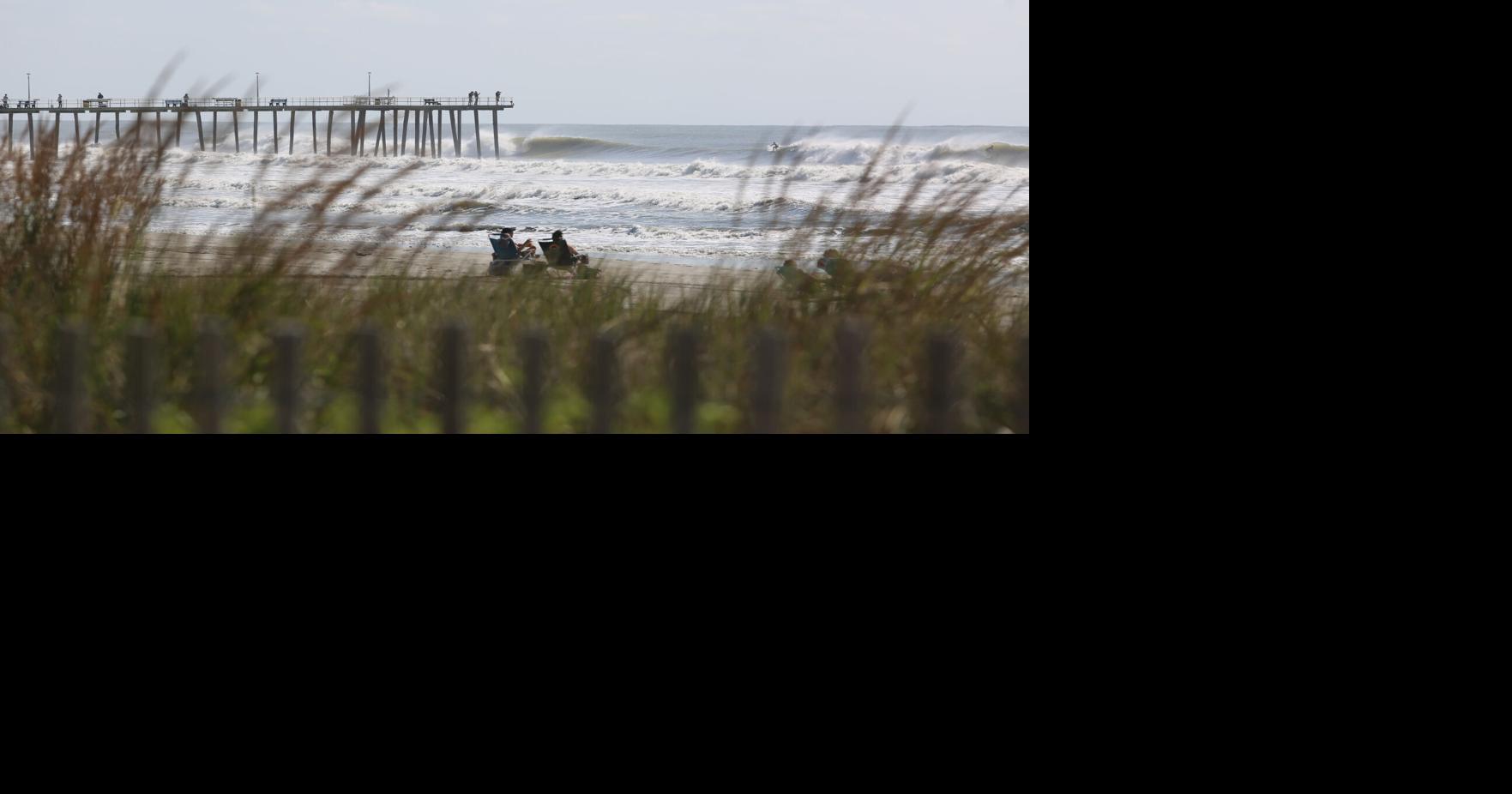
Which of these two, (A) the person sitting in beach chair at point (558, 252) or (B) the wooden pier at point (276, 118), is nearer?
(B) the wooden pier at point (276, 118)

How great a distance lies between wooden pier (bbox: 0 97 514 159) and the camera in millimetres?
4449

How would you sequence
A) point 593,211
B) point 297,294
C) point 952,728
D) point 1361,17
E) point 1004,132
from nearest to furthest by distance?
point 1361,17, point 952,728, point 297,294, point 593,211, point 1004,132

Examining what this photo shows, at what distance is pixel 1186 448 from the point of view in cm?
250

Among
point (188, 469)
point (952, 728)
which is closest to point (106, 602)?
point (188, 469)

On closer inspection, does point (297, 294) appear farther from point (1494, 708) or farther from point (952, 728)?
point (1494, 708)

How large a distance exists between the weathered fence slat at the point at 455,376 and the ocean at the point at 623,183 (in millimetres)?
1011

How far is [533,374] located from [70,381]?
3.75 ft

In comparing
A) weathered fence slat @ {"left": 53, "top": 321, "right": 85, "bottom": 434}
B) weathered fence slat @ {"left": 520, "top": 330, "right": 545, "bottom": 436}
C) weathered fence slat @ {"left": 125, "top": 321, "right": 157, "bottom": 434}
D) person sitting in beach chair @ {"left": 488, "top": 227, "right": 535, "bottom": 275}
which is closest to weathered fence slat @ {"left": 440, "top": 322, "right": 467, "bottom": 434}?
weathered fence slat @ {"left": 520, "top": 330, "right": 545, "bottom": 436}

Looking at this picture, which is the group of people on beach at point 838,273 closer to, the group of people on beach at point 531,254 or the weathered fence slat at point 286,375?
the group of people on beach at point 531,254

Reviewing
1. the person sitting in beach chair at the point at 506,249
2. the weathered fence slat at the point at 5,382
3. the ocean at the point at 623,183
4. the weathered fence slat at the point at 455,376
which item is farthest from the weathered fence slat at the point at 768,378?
the person sitting in beach chair at the point at 506,249

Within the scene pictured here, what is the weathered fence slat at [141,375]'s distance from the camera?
3387mm

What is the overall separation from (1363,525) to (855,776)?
996 mm

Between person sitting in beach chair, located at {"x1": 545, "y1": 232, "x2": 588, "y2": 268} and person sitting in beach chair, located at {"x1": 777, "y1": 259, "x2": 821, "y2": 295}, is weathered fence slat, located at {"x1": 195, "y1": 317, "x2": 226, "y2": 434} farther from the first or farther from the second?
person sitting in beach chair, located at {"x1": 545, "y1": 232, "x2": 588, "y2": 268}

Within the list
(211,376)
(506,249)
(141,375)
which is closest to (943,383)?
(211,376)
